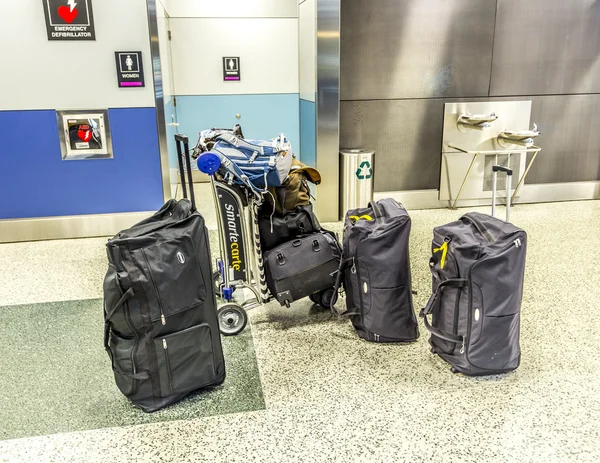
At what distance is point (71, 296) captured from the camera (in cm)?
343

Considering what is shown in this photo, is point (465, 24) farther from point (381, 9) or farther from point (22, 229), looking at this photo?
point (22, 229)

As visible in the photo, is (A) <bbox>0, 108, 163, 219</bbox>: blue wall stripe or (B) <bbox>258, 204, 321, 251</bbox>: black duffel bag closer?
(B) <bbox>258, 204, 321, 251</bbox>: black duffel bag

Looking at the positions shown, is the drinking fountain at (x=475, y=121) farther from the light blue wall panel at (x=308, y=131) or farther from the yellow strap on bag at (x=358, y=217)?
the yellow strap on bag at (x=358, y=217)

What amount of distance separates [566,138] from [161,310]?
15.7 feet

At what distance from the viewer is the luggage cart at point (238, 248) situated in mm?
2736

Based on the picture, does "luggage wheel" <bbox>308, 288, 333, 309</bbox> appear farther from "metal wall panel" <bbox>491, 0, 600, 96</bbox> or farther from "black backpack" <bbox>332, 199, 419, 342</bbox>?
"metal wall panel" <bbox>491, 0, 600, 96</bbox>

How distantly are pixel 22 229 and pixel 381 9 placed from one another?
3.64 m

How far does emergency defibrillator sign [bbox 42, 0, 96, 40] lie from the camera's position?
4094mm

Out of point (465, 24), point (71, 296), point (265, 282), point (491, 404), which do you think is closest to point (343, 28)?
point (465, 24)

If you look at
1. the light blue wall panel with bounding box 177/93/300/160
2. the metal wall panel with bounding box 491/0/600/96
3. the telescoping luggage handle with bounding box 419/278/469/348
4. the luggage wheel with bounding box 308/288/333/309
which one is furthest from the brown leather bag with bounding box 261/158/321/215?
the light blue wall panel with bounding box 177/93/300/160

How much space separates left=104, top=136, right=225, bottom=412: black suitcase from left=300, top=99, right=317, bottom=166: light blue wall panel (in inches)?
106

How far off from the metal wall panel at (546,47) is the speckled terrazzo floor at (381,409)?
2.72 metres

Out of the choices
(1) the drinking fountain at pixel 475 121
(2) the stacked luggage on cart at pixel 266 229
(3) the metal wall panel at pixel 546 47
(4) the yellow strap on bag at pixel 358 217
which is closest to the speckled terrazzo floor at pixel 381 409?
(2) the stacked luggage on cart at pixel 266 229

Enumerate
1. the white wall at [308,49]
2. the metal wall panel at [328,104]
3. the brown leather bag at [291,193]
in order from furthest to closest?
the white wall at [308,49] → the metal wall panel at [328,104] → the brown leather bag at [291,193]
